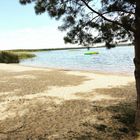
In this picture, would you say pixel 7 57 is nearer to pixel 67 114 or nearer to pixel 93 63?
pixel 93 63

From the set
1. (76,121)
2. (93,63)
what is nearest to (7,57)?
(93,63)

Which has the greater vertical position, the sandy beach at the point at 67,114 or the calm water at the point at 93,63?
the sandy beach at the point at 67,114

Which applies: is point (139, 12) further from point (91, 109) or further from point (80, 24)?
point (91, 109)

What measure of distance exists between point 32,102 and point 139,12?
6.20 metres

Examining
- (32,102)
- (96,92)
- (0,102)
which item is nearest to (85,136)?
(32,102)

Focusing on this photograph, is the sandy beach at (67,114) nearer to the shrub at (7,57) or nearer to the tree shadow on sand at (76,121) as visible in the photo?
the tree shadow on sand at (76,121)

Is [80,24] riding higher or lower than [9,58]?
higher

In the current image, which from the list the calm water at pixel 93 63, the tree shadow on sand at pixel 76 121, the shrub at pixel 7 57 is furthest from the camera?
the shrub at pixel 7 57

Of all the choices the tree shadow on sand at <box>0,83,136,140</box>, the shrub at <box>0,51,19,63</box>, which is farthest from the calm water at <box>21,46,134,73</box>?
the tree shadow on sand at <box>0,83,136,140</box>

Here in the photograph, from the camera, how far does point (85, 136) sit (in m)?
8.51

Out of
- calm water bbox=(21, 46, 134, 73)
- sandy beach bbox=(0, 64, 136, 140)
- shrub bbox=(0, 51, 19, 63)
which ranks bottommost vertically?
calm water bbox=(21, 46, 134, 73)

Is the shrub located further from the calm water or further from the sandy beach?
the sandy beach

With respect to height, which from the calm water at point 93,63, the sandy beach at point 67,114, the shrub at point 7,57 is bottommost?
the calm water at point 93,63

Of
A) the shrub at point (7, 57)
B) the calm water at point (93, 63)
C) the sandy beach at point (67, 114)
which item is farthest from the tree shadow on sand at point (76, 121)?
the shrub at point (7, 57)
